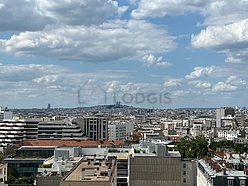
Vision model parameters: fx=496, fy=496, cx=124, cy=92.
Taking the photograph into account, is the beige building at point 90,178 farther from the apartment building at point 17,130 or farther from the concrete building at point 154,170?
the apartment building at point 17,130

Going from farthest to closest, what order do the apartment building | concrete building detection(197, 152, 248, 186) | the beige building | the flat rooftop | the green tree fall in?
the apartment building, the green tree, concrete building detection(197, 152, 248, 186), the flat rooftop, the beige building

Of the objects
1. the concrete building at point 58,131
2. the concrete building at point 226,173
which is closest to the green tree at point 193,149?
the concrete building at point 226,173

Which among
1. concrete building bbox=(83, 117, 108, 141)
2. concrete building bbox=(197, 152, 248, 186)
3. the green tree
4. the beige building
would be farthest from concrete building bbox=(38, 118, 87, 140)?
the beige building

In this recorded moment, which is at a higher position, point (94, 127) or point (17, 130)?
point (94, 127)

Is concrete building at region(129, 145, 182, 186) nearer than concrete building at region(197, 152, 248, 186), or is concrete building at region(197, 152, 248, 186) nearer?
concrete building at region(197, 152, 248, 186)

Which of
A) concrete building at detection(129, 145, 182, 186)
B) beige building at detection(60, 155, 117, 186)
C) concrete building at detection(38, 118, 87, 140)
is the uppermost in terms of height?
concrete building at detection(38, 118, 87, 140)

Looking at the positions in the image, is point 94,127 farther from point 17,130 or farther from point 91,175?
point 91,175

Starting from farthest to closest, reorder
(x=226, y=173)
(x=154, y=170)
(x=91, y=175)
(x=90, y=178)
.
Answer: (x=154, y=170) → (x=226, y=173) → (x=91, y=175) → (x=90, y=178)

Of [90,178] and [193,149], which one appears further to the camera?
[193,149]

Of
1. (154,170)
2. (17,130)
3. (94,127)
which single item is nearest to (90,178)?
(154,170)

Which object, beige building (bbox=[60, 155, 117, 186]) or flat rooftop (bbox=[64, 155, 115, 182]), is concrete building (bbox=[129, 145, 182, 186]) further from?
flat rooftop (bbox=[64, 155, 115, 182])

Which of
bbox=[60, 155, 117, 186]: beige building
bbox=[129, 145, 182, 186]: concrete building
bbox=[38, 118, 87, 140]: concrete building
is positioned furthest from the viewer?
bbox=[38, 118, 87, 140]: concrete building

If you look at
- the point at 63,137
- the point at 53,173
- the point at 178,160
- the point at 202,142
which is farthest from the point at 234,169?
the point at 63,137

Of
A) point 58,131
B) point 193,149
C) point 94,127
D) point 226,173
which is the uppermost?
point 94,127
